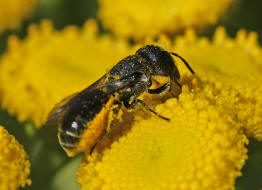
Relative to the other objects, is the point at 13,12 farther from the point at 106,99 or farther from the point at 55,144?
the point at 106,99

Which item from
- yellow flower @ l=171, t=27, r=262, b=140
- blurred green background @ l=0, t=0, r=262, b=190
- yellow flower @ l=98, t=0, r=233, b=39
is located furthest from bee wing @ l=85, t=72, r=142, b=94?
yellow flower @ l=98, t=0, r=233, b=39

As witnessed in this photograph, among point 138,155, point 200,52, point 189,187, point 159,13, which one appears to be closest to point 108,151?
point 138,155

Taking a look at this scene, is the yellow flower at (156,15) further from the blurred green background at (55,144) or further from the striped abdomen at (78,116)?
the striped abdomen at (78,116)

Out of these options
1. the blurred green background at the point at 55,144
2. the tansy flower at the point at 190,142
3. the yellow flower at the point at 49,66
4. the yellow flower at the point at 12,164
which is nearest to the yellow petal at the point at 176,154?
the tansy flower at the point at 190,142

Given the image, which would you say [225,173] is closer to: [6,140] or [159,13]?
[6,140]

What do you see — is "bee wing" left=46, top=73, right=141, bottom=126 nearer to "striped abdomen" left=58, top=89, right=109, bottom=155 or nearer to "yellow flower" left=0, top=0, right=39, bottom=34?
"striped abdomen" left=58, top=89, right=109, bottom=155
